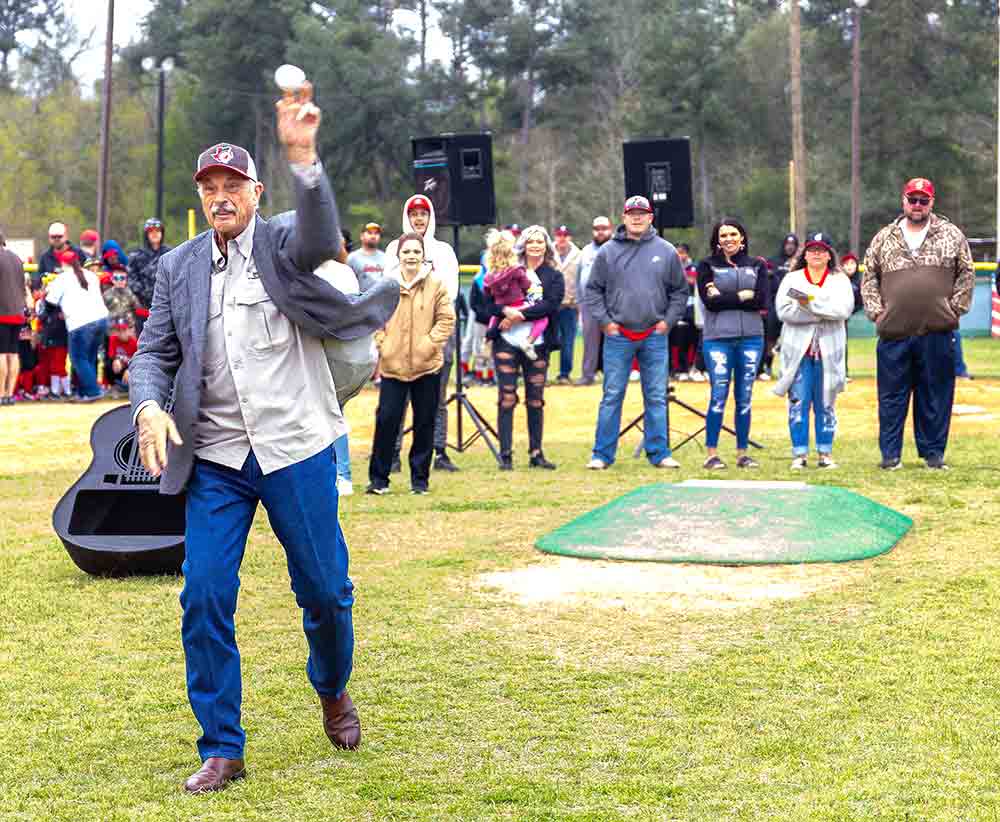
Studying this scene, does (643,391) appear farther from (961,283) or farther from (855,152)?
(855,152)

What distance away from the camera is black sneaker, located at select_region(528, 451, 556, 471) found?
1371 cm

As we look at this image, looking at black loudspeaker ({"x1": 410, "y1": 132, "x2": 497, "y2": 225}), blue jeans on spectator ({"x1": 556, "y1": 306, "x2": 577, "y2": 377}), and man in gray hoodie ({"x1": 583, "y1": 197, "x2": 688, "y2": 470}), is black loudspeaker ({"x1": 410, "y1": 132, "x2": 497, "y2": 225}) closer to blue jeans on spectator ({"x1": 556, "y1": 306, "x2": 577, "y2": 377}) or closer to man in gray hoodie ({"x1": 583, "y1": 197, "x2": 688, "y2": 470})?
man in gray hoodie ({"x1": 583, "y1": 197, "x2": 688, "y2": 470})

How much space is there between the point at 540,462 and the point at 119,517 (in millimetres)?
5174

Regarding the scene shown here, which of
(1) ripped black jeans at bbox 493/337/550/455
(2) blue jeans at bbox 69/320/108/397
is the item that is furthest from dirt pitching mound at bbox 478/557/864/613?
(2) blue jeans at bbox 69/320/108/397

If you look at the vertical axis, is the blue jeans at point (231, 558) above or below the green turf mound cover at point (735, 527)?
above

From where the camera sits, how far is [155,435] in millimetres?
5066

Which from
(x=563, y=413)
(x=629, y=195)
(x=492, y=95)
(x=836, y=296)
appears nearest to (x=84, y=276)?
(x=563, y=413)

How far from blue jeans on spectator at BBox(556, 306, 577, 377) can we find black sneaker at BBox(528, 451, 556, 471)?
321 inches

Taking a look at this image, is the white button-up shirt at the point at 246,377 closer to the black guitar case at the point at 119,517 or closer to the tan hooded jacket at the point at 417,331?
the black guitar case at the point at 119,517

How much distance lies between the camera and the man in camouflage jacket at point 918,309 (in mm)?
12531

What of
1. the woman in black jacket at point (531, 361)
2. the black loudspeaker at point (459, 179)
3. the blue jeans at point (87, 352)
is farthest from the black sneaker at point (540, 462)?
the blue jeans at point (87, 352)

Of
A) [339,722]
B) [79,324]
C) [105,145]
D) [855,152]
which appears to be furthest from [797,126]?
[339,722]

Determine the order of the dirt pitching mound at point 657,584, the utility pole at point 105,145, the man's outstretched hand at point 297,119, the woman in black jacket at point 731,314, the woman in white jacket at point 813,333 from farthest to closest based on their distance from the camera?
the utility pole at point 105,145
the woman in black jacket at point 731,314
the woman in white jacket at point 813,333
the dirt pitching mound at point 657,584
the man's outstretched hand at point 297,119

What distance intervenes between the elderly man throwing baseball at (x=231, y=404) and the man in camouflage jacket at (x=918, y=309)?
316 inches
